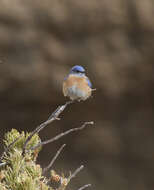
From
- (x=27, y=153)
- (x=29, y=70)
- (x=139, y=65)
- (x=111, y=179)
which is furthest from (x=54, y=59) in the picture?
(x=27, y=153)

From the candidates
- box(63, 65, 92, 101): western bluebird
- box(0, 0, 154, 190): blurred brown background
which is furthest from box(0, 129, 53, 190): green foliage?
box(0, 0, 154, 190): blurred brown background

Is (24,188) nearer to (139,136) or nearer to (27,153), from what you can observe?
(27,153)

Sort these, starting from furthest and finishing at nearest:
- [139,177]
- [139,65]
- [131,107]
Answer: [139,177] < [131,107] < [139,65]

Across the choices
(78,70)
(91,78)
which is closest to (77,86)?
(78,70)

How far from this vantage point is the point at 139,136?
5109 millimetres

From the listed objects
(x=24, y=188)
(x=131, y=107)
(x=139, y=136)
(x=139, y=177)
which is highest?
(x=24, y=188)

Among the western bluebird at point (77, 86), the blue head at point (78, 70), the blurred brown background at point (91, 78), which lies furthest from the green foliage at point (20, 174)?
the blurred brown background at point (91, 78)

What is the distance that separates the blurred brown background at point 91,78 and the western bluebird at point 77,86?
2.15 metres

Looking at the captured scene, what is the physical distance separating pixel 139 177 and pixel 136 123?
2.24 ft

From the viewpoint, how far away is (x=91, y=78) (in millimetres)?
4625

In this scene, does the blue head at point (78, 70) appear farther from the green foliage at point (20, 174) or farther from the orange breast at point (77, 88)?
the green foliage at point (20, 174)

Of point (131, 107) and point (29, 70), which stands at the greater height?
point (29, 70)

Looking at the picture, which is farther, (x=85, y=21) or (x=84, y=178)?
(x=84, y=178)

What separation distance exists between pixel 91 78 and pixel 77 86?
8.17ft
